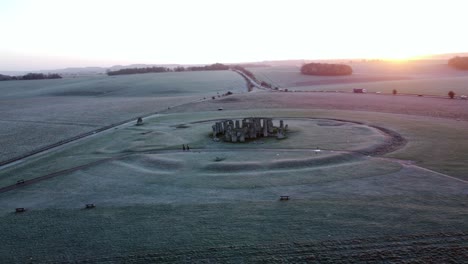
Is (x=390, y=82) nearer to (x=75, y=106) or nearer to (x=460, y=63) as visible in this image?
(x=460, y=63)

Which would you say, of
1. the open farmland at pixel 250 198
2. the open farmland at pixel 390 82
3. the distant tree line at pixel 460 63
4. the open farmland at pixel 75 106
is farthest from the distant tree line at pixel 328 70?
the open farmland at pixel 250 198

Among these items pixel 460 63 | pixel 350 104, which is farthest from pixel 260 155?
pixel 460 63

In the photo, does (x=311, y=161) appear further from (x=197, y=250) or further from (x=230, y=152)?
(x=197, y=250)

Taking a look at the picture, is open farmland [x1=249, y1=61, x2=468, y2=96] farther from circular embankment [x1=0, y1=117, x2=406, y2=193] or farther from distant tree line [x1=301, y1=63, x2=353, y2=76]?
circular embankment [x1=0, y1=117, x2=406, y2=193]

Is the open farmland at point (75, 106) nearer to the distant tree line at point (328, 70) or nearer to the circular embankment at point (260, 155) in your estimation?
the circular embankment at point (260, 155)

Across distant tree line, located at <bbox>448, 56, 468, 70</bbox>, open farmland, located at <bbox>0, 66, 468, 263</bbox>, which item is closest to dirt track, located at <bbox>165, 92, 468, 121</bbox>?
open farmland, located at <bbox>0, 66, 468, 263</bbox>

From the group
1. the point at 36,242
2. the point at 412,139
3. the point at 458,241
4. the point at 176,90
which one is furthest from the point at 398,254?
the point at 176,90
